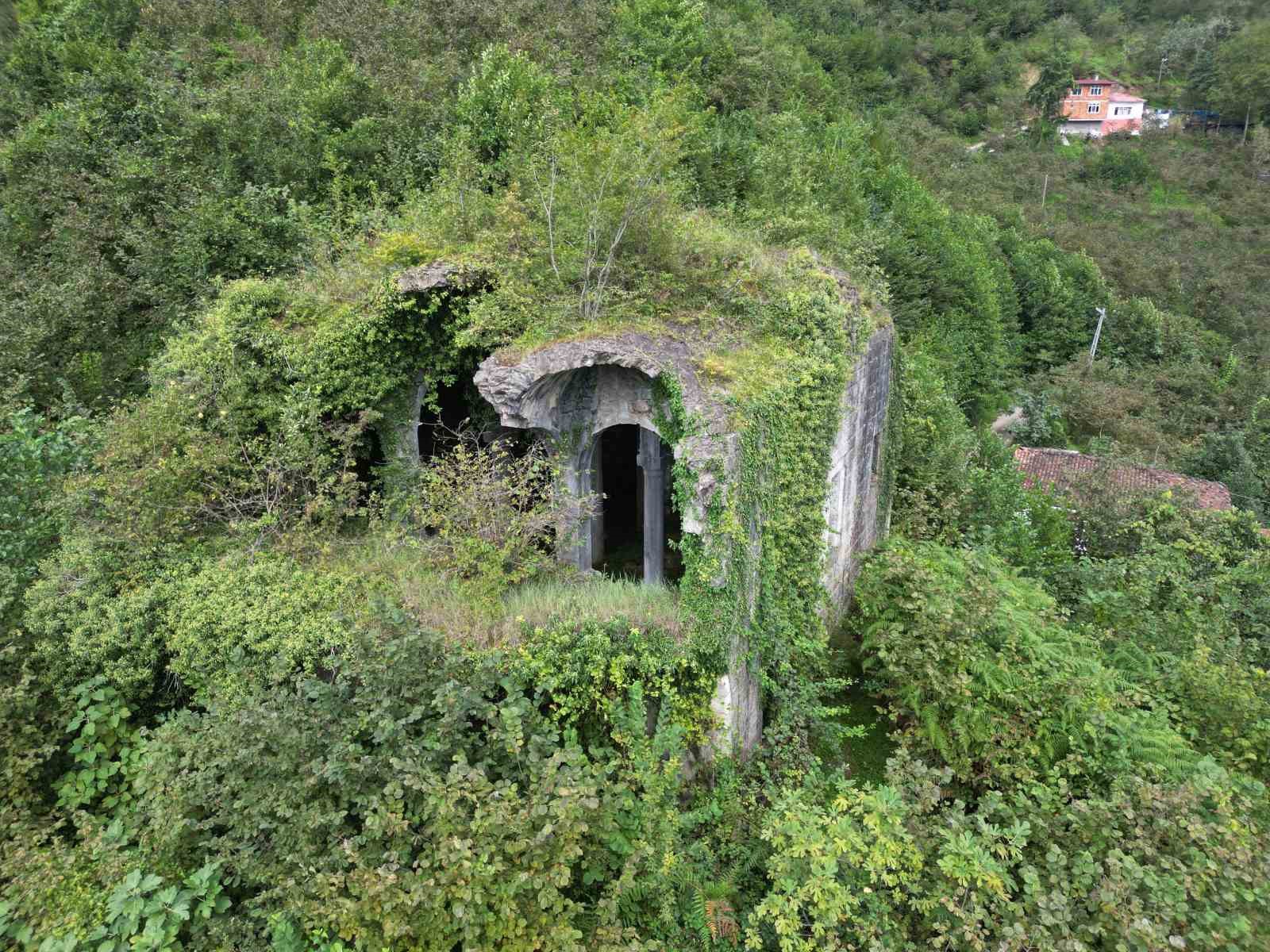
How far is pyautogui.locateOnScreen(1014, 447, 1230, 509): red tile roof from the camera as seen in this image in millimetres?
16016

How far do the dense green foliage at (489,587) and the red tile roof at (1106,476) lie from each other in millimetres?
1419

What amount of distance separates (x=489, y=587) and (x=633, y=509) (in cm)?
687

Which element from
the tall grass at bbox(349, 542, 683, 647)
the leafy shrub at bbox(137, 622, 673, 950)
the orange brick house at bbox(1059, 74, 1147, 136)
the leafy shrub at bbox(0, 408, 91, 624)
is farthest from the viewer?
the orange brick house at bbox(1059, 74, 1147, 136)

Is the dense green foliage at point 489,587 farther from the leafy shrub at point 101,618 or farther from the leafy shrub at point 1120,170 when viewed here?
the leafy shrub at point 1120,170

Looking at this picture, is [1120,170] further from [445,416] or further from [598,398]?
[445,416]

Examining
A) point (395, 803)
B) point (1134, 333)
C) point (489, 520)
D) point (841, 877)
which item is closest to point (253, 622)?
point (489, 520)

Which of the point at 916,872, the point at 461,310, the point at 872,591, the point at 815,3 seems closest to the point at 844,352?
the point at 872,591

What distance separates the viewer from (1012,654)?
7.53 metres

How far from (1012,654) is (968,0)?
8305 centimetres

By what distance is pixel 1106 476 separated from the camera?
15.8m

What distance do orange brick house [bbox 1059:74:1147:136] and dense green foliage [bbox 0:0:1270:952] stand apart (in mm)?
65709

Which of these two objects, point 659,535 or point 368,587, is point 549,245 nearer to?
point 659,535

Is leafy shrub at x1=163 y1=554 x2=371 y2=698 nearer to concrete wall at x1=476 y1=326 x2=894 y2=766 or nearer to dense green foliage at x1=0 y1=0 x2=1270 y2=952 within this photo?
dense green foliage at x1=0 y1=0 x2=1270 y2=952

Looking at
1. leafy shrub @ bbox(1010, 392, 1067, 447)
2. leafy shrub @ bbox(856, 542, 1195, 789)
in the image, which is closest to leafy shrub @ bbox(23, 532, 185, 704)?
leafy shrub @ bbox(856, 542, 1195, 789)
